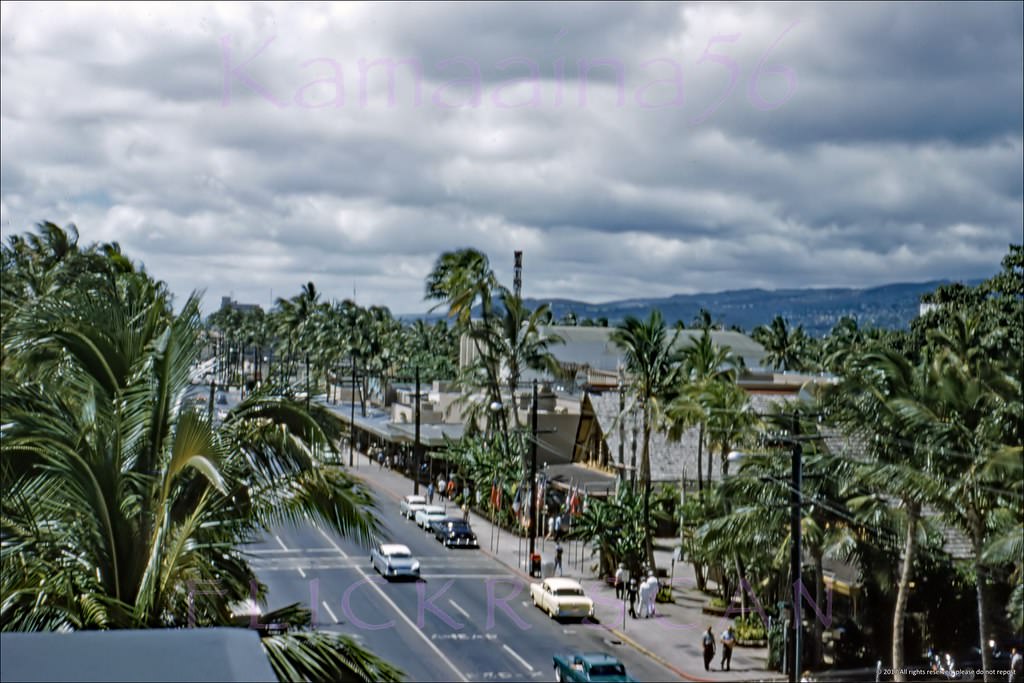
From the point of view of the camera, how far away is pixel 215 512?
31.0 ft

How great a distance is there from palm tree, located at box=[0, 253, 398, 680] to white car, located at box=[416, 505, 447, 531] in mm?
39508

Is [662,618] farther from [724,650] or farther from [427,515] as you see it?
[427,515]

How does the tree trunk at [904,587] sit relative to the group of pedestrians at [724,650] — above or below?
above

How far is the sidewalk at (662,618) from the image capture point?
95.5 feet

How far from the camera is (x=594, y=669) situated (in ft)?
83.0

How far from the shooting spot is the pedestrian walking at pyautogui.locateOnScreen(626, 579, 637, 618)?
1380 inches

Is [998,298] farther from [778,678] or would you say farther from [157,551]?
[157,551]

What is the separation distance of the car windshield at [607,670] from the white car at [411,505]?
27411mm

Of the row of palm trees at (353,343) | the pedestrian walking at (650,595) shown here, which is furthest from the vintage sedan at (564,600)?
the row of palm trees at (353,343)

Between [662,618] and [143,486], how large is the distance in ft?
91.6

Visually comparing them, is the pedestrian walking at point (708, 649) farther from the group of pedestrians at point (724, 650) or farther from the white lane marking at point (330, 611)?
the white lane marking at point (330, 611)

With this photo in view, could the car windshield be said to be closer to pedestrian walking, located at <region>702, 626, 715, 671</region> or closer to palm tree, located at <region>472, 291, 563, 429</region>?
pedestrian walking, located at <region>702, 626, 715, 671</region>

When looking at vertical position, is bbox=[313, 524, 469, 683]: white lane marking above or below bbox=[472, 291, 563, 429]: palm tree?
below

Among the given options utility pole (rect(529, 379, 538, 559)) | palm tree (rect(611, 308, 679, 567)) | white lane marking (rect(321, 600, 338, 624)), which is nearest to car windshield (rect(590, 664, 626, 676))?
white lane marking (rect(321, 600, 338, 624))
